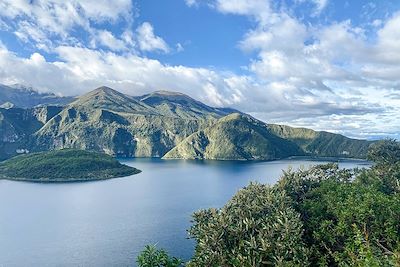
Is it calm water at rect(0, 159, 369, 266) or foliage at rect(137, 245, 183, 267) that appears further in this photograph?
calm water at rect(0, 159, 369, 266)

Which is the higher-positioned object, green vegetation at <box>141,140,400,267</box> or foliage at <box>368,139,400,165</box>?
foliage at <box>368,139,400,165</box>

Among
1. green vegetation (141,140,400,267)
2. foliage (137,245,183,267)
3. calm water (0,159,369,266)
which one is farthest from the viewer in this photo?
calm water (0,159,369,266)

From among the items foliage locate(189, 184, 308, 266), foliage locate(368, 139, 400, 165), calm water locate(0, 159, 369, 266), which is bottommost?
calm water locate(0, 159, 369, 266)

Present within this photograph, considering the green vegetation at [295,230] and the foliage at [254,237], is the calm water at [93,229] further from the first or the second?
the green vegetation at [295,230]

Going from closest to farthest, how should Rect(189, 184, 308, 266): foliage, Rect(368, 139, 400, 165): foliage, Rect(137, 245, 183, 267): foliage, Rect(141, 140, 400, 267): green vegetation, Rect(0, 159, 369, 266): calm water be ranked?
1. Rect(141, 140, 400, 267): green vegetation
2. Rect(189, 184, 308, 266): foliage
3. Rect(137, 245, 183, 267): foliage
4. Rect(0, 159, 369, 266): calm water
5. Rect(368, 139, 400, 165): foliage

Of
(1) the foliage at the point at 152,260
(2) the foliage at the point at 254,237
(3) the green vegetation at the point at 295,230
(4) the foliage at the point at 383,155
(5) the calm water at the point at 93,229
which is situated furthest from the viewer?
(4) the foliage at the point at 383,155

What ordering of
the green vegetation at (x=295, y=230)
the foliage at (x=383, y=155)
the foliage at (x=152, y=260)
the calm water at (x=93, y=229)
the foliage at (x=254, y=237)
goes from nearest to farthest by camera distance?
the green vegetation at (x=295, y=230) < the foliage at (x=254, y=237) < the foliage at (x=152, y=260) < the calm water at (x=93, y=229) < the foliage at (x=383, y=155)

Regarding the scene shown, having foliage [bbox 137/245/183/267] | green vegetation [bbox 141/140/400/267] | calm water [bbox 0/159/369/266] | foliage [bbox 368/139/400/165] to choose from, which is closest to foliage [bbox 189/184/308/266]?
green vegetation [bbox 141/140/400/267]

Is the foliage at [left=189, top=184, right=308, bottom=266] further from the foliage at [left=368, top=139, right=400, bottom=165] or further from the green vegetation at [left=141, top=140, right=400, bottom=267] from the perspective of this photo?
the foliage at [left=368, top=139, right=400, bottom=165]

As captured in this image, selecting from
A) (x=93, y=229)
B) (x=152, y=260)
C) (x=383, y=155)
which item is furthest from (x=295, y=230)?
(x=383, y=155)

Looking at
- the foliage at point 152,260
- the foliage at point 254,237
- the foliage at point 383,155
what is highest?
the foliage at point 383,155

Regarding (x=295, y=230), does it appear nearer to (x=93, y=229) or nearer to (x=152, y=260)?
(x=152, y=260)

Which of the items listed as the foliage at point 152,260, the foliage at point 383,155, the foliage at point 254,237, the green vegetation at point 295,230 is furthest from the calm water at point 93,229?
the foliage at point 383,155

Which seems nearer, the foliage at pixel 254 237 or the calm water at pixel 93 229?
the foliage at pixel 254 237
